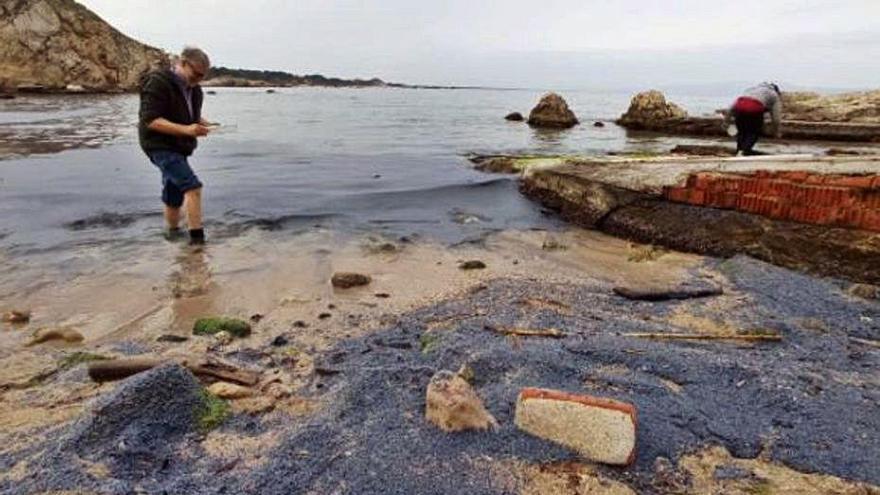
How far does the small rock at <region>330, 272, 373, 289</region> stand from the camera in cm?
495

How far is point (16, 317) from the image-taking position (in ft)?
13.6

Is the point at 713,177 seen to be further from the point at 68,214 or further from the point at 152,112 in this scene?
the point at 68,214

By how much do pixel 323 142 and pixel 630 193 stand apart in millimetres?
11778

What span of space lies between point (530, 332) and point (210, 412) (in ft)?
5.97

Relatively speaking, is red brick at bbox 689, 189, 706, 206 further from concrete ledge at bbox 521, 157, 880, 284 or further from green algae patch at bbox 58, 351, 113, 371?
green algae patch at bbox 58, 351, 113, 371

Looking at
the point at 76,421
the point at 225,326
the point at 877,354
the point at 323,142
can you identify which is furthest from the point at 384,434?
the point at 323,142

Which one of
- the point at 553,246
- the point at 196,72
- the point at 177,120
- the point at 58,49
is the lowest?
the point at 553,246

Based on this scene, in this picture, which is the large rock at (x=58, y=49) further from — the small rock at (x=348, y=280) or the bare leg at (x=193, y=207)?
the small rock at (x=348, y=280)

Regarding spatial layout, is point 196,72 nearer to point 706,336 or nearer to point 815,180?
point 706,336

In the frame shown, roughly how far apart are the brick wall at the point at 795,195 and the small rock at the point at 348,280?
3.50 m

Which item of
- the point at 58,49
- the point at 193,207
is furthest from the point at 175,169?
the point at 58,49

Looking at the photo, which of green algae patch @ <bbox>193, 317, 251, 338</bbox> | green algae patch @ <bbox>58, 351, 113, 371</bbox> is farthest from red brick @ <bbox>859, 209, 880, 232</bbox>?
green algae patch @ <bbox>58, 351, 113, 371</bbox>

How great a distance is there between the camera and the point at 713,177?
6.12 meters

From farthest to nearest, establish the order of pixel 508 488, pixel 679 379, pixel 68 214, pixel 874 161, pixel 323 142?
pixel 323 142 → pixel 68 214 → pixel 874 161 → pixel 679 379 → pixel 508 488
